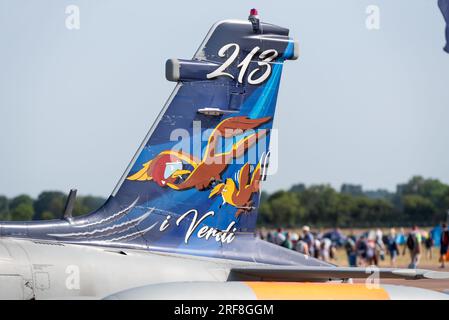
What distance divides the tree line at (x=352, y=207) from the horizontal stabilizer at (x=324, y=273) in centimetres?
7373

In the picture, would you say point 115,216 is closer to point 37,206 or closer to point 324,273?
point 324,273

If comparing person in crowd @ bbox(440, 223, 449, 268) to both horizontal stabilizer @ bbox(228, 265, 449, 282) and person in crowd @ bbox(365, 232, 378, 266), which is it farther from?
horizontal stabilizer @ bbox(228, 265, 449, 282)

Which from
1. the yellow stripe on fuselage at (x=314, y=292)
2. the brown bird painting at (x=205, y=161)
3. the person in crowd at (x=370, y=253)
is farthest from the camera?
the person in crowd at (x=370, y=253)

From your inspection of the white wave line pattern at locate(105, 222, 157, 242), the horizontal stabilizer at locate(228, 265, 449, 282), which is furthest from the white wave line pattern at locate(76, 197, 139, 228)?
the horizontal stabilizer at locate(228, 265, 449, 282)

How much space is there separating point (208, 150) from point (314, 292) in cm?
297

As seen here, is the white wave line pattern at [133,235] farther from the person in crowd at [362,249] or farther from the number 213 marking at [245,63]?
the person in crowd at [362,249]

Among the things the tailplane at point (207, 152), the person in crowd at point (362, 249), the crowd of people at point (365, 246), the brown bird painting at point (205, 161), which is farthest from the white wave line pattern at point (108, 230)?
the person in crowd at point (362, 249)

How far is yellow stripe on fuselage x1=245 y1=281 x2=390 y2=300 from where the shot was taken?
8688 mm

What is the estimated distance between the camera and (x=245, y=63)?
461 inches

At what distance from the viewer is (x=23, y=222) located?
34.0 feet

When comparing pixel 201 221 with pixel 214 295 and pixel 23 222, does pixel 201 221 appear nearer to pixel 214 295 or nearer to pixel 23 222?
pixel 23 222

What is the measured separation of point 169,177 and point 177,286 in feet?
8.48

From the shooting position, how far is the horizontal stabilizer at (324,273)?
395 inches

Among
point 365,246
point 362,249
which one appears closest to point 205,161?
point 365,246
